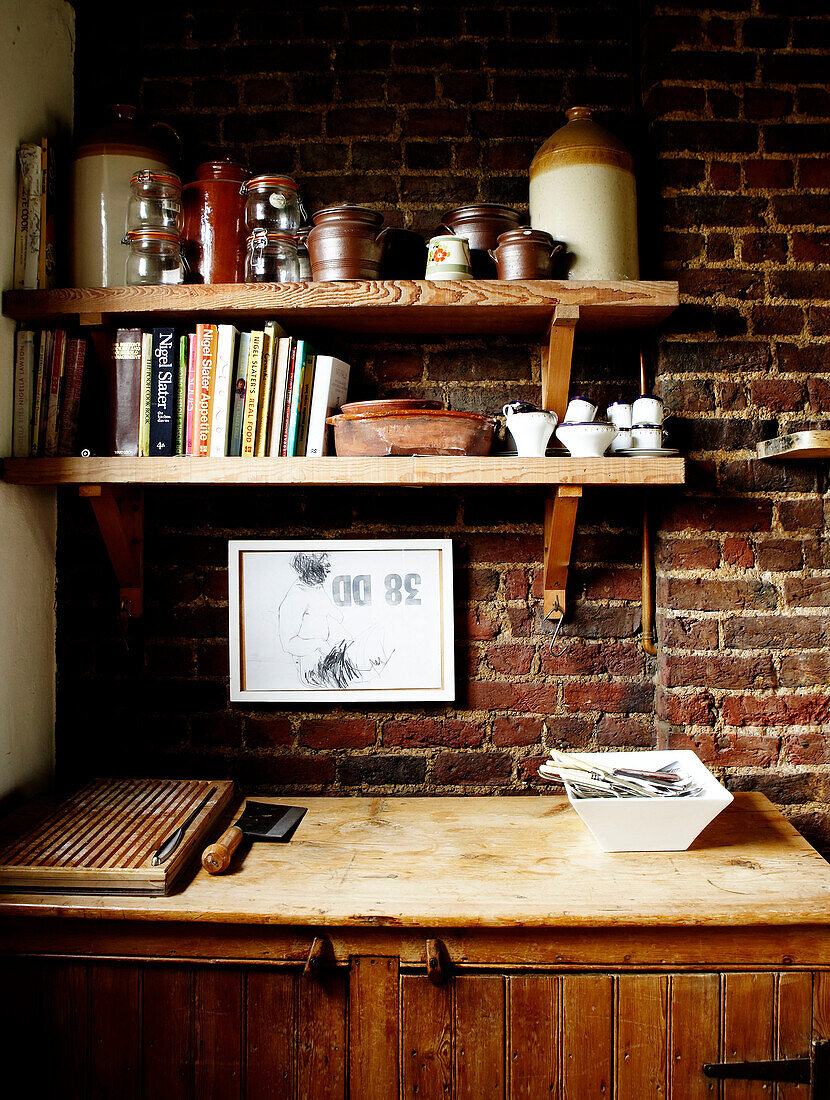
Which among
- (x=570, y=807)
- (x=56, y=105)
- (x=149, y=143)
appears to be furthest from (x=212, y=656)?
(x=56, y=105)

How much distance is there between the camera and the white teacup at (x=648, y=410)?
1.54 meters

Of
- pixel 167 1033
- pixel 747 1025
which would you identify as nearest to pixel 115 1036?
pixel 167 1033

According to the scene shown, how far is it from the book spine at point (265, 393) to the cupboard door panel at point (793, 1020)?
4.23 ft

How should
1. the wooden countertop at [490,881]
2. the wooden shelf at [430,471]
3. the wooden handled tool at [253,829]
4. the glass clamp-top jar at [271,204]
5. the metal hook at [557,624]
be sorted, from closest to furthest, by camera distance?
the wooden countertop at [490,881] → the wooden handled tool at [253,829] → the wooden shelf at [430,471] → the glass clamp-top jar at [271,204] → the metal hook at [557,624]

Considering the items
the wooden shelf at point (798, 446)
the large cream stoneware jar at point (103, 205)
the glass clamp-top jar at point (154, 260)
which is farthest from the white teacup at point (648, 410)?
the large cream stoneware jar at point (103, 205)

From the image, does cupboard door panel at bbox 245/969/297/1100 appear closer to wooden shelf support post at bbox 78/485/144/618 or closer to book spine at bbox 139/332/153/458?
wooden shelf support post at bbox 78/485/144/618

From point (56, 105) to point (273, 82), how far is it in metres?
0.48

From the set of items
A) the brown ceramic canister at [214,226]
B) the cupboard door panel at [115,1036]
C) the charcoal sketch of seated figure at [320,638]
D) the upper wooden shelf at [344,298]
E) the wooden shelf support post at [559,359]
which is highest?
the brown ceramic canister at [214,226]

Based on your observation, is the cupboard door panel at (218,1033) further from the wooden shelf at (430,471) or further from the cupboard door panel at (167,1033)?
the wooden shelf at (430,471)

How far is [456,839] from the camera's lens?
57.7 inches

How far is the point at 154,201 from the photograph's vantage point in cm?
154

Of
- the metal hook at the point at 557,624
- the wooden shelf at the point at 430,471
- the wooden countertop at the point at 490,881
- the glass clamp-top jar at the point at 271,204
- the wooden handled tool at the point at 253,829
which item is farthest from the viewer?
the metal hook at the point at 557,624

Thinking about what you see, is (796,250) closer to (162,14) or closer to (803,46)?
(803,46)

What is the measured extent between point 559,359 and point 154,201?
2.87 feet
